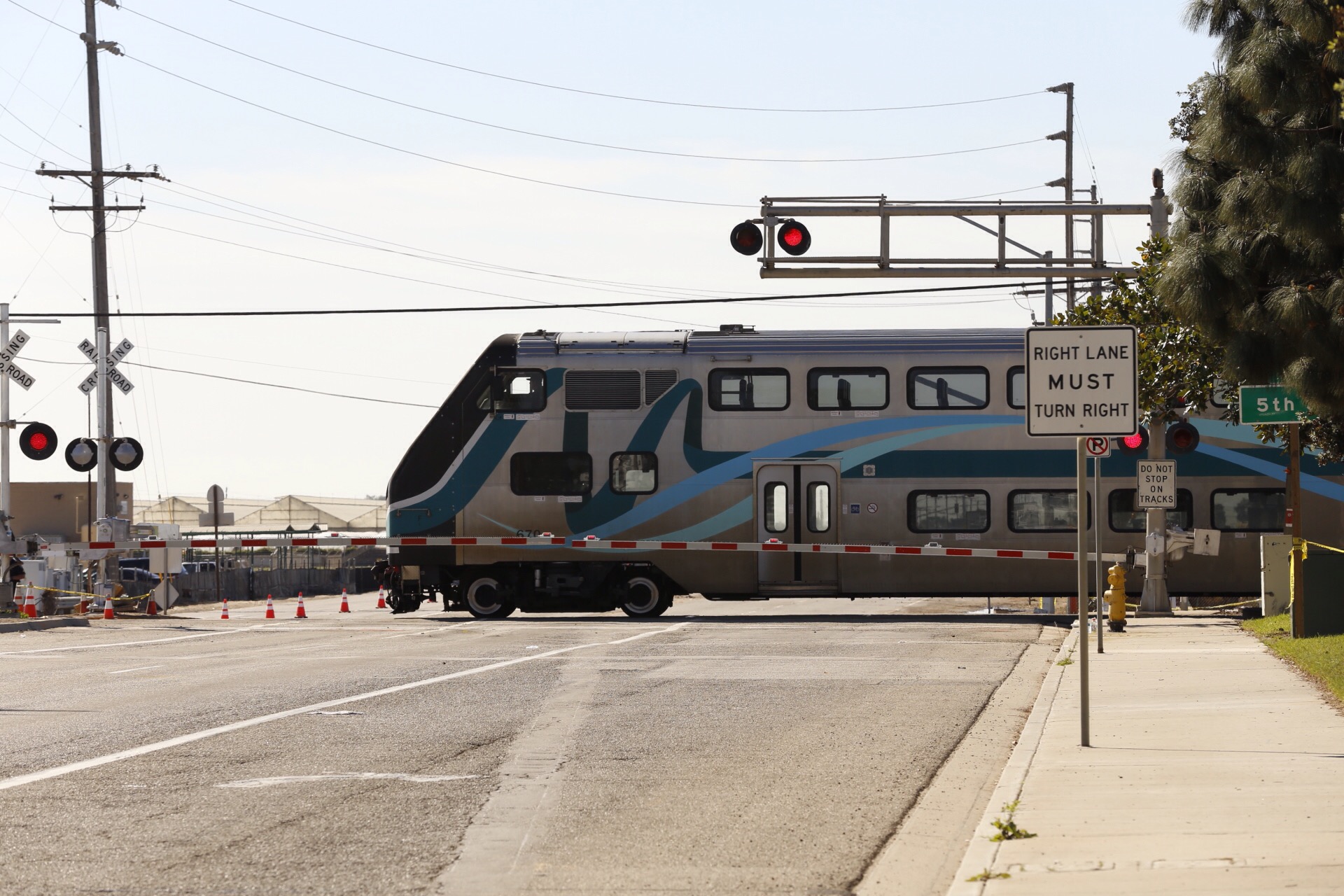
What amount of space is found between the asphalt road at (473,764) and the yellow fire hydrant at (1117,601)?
2.36 meters

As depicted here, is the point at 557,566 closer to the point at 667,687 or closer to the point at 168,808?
the point at 667,687

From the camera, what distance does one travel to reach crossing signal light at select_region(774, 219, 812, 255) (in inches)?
935

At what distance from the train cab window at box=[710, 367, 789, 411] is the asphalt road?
7841 mm

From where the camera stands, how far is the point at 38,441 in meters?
30.8

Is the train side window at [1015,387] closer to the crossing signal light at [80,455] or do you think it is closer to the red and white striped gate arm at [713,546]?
the red and white striped gate arm at [713,546]

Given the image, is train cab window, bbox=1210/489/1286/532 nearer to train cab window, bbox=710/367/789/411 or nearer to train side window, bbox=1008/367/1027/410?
train side window, bbox=1008/367/1027/410

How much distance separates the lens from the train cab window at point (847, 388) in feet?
91.9

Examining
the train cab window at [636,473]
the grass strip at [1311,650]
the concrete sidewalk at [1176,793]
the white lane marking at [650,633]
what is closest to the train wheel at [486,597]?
the train cab window at [636,473]

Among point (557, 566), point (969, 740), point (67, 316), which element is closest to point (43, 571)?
Result: point (67, 316)

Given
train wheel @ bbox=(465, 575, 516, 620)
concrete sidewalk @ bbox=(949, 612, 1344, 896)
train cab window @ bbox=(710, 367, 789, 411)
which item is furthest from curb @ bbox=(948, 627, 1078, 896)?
train wheel @ bbox=(465, 575, 516, 620)

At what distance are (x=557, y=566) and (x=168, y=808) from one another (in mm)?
19437

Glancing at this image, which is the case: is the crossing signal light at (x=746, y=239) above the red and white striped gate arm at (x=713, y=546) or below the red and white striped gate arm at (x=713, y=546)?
above

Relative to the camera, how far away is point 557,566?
28.4 meters

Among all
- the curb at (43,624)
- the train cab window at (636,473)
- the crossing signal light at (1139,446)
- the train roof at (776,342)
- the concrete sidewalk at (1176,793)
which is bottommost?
the curb at (43,624)
